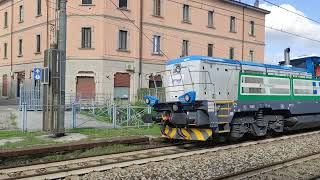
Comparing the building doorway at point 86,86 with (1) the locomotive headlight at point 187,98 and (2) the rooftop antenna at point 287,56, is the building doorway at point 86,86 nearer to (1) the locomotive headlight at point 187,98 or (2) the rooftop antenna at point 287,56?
(2) the rooftop antenna at point 287,56

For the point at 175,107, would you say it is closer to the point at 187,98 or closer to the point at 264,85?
the point at 187,98

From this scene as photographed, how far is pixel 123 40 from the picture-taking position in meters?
32.9

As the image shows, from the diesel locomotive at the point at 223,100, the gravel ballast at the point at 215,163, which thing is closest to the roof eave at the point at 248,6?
the diesel locomotive at the point at 223,100

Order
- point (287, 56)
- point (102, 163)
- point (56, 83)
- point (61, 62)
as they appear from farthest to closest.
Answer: point (287, 56) → point (61, 62) → point (56, 83) → point (102, 163)

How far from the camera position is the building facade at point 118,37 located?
3147cm

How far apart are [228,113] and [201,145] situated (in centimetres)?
159

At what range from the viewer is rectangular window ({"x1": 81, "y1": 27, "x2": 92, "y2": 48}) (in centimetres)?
3180

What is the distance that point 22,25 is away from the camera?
38.1m

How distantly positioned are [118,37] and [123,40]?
66 centimetres

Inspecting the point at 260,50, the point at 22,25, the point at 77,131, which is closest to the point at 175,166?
the point at 77,131

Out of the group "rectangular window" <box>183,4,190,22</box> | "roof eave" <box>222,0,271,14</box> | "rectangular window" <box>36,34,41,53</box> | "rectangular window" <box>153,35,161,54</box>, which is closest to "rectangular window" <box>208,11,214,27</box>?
"roof eave" <box>222,0,271,14</box>

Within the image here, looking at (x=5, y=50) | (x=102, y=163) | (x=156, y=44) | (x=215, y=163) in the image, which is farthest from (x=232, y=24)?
(x=102, y=163)

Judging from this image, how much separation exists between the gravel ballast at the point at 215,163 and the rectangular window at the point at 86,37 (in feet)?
67.7

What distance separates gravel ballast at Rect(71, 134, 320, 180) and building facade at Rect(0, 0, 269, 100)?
19289 mm
